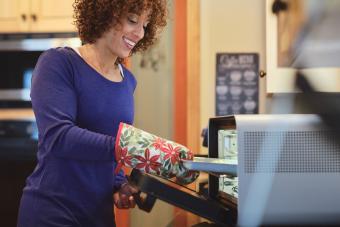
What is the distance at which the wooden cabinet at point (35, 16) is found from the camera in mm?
2117

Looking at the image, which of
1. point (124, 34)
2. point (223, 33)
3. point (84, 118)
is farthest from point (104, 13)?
point (223, 33)

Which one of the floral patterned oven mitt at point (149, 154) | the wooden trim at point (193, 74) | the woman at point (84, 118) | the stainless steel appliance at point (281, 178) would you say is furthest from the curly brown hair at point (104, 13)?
the wooden trim at point (193, 74)

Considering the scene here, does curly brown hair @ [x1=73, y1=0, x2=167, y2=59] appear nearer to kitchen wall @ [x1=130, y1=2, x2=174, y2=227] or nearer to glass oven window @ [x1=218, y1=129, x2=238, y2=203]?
glass oven window @ [x1=218, y1=129, x2=238, y2=203]

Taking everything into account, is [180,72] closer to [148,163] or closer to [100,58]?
[100,58]

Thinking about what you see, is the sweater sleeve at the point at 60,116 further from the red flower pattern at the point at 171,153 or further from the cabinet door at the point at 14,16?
the cabinet door at the point at 14,16

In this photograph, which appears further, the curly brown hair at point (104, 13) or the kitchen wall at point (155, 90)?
the kitchen wall at point (155, 90)

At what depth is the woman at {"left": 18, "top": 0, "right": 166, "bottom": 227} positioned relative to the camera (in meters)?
0.87

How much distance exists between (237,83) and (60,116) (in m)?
1.41

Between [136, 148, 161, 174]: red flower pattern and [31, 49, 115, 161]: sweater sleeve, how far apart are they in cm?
7

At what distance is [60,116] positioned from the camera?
0.87 metres

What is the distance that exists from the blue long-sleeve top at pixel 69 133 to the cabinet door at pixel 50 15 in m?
1.21

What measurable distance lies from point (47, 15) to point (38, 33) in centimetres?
11

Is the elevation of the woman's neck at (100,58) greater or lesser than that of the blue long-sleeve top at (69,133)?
greater

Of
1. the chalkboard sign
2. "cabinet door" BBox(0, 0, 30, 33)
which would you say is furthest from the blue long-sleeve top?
"cabinet door" BBox(0, 0, 30, 33)
